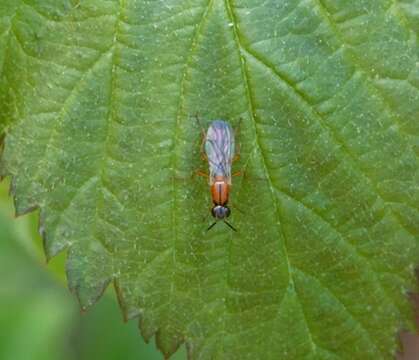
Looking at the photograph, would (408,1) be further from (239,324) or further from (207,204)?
(239,324)

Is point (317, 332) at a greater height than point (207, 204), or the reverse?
point (207, 204)

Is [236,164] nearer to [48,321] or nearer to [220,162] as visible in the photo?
[220,162]

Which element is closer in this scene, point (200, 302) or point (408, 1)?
point (408, 1)

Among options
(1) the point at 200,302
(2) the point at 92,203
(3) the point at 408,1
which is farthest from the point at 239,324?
(3) the point at 408,1

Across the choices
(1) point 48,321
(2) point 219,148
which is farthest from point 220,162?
(1) point 48,321

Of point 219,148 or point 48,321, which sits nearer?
point 219,148

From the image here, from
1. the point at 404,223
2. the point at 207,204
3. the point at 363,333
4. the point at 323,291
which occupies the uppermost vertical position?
the point at 207,204

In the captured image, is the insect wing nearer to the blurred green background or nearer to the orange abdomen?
the orange abdomen
